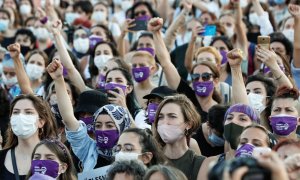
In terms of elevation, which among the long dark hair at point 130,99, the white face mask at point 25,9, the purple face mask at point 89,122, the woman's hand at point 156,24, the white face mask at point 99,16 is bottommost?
the purple face mask at point 89,122

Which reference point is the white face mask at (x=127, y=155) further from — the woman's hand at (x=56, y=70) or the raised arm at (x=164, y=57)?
the raised arm at (x=164, y=57)

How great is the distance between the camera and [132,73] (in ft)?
36.6

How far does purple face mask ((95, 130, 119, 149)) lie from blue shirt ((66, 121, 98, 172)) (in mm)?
84

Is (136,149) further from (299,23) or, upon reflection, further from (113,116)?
(299,23)

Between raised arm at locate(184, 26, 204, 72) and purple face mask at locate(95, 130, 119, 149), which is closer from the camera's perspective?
purple face mask at locate(95, 130, 119, 149)

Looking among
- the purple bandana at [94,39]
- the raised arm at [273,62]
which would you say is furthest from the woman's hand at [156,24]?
the purple bandana at [94,39]

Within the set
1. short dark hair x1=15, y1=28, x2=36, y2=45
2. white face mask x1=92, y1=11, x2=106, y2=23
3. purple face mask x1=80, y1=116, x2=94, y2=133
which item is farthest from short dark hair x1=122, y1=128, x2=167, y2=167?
white face mask x1=92, y1=11, x2=106, y2=23

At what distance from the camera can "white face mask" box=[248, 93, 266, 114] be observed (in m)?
9.46

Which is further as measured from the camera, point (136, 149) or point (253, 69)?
point (253, 69)

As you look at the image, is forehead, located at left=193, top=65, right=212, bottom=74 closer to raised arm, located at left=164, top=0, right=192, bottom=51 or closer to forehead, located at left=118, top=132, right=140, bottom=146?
raised arm, located at left=164, top=0, right=192, bottom=51

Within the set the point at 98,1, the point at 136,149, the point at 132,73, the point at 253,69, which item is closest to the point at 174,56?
the point at 253,69

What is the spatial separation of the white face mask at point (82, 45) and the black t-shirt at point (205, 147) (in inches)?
211

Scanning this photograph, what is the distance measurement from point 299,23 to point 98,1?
7.22 metres

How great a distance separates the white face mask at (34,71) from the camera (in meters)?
12.5
